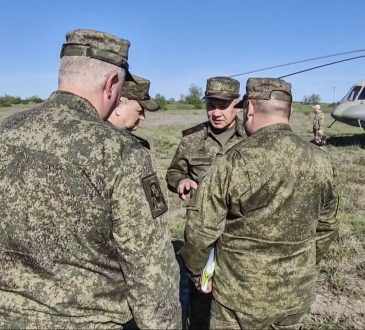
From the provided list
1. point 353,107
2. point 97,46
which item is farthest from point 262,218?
point 353,107

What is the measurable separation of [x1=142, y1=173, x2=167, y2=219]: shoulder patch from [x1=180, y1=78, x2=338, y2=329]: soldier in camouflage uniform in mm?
718

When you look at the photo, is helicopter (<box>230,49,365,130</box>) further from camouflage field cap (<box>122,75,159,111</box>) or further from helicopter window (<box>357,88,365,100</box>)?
camouflage field cap (<box>122,75,159,111</box>)

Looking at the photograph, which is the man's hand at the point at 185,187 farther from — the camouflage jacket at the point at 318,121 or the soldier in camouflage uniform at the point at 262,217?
the camouflage jacket at the point at 318,121

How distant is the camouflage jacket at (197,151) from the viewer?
385 cm

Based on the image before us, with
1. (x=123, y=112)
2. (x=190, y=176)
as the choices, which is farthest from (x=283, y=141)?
(x=190, y=176)

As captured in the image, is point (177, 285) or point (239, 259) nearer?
point (177, 285)

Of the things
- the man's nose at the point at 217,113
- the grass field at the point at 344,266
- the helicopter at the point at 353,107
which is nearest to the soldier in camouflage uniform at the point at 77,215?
the grass field at the point at 344,266

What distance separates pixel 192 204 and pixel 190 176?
139cm

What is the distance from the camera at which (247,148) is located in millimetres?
2463

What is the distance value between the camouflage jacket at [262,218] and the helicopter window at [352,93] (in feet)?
53.4

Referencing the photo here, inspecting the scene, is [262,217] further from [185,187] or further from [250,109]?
[185,187]

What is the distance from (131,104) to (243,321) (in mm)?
1666

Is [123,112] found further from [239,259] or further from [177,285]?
[177,285]

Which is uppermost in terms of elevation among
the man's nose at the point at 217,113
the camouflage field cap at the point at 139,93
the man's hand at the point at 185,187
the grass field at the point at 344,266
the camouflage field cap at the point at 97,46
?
the camouflage field cap at the point at 97,46
